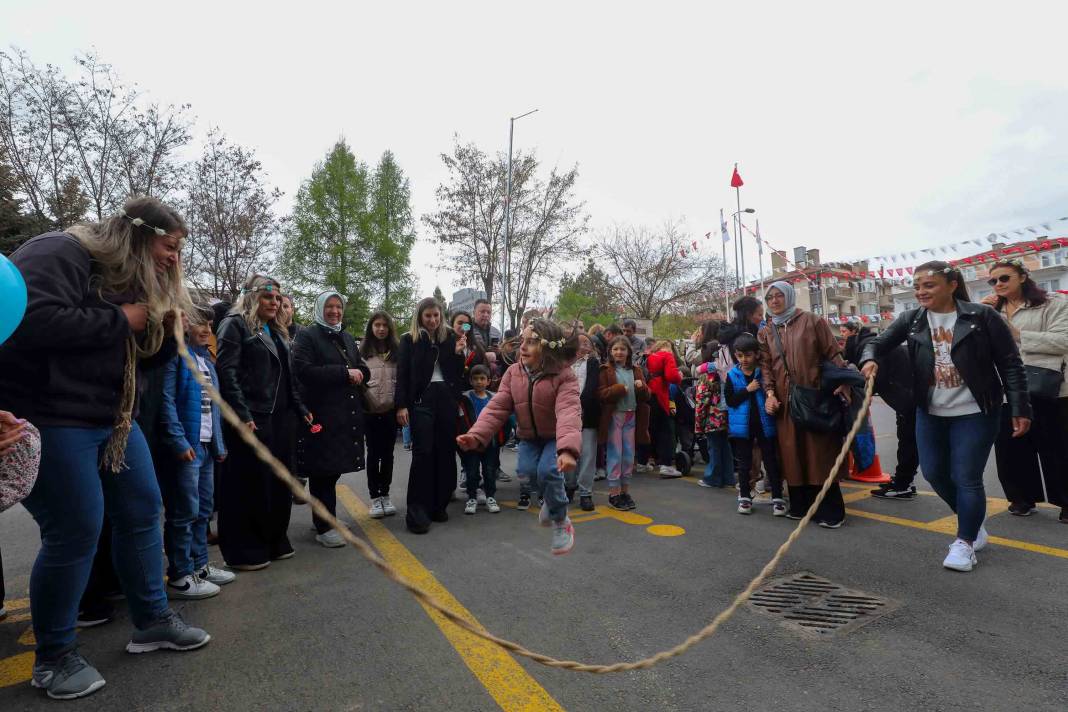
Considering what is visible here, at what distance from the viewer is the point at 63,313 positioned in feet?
7.72

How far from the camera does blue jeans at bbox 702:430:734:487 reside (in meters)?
6.68

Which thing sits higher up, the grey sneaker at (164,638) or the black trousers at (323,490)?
the black trousers at (323,490)

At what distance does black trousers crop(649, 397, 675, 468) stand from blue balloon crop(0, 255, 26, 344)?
6.26 metres

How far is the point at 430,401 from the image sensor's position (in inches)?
216

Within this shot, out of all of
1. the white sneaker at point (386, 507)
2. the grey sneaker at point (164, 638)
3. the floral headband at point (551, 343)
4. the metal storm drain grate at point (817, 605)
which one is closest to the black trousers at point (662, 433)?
the white sneaker at point (386, 507)

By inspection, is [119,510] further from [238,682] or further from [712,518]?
[712,518]

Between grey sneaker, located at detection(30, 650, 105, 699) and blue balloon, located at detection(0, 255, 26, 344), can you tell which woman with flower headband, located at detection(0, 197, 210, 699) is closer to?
grey sneaker, located at detection(30, 650, 105, 699)

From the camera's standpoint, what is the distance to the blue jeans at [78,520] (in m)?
2.44

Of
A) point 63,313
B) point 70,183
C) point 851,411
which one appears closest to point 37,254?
point 63,313

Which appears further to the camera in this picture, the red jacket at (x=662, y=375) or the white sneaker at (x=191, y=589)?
the red jacket at (x=662, y=375)

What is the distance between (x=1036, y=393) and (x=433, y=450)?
5102 mm

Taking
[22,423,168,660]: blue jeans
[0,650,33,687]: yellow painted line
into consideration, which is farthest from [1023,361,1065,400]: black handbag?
[0,650,33,687]: yellow painted line

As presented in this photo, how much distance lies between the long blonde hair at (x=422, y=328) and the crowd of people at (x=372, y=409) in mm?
23

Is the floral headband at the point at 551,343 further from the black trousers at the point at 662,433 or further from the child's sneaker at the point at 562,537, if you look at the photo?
the black trousers at the point at 662,433
